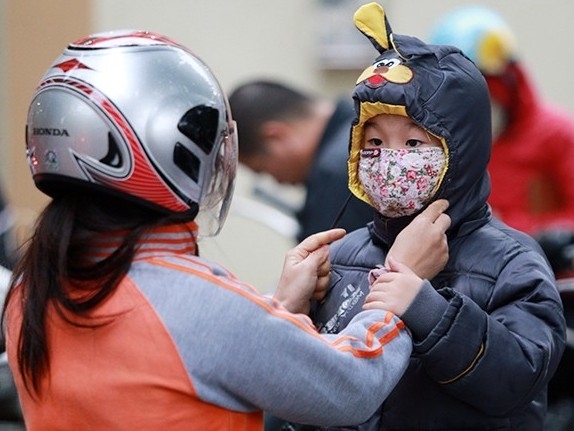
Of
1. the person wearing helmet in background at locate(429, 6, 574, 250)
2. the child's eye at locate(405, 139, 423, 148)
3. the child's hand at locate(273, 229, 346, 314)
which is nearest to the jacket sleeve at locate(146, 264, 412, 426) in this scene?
the child's hand at locate(273, 229, 346, 314)

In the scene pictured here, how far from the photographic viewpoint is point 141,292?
260cm

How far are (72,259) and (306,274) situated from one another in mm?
592

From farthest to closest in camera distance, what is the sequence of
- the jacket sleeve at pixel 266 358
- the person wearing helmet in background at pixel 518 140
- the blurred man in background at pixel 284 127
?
the person wearing helmet in background at pixel 518 140 → the blurred man in background at pixel 284 127 → the jacket sleeve at pixel 266 358

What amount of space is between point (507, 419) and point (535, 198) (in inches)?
114

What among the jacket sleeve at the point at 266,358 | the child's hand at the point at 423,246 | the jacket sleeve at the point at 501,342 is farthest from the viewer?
the child's hand at the point at 423,246

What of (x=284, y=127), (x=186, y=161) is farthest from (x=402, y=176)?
(x=284, y=127)

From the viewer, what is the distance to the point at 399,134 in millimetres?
2965

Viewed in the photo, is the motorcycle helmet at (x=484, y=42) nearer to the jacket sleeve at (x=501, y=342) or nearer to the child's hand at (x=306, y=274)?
the child's hand at (x=306, y=274)

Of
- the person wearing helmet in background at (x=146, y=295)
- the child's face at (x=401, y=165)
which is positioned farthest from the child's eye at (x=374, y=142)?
the person wearing helmet in background at (x=146, y=295)

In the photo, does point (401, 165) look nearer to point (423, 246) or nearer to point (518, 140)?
point (423, 246)

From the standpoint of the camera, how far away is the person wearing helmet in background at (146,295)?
2.57 metres

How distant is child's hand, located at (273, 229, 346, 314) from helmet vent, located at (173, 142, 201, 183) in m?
0.46

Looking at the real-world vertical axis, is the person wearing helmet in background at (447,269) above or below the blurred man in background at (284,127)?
above

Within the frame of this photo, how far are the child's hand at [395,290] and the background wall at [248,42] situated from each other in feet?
17.1
